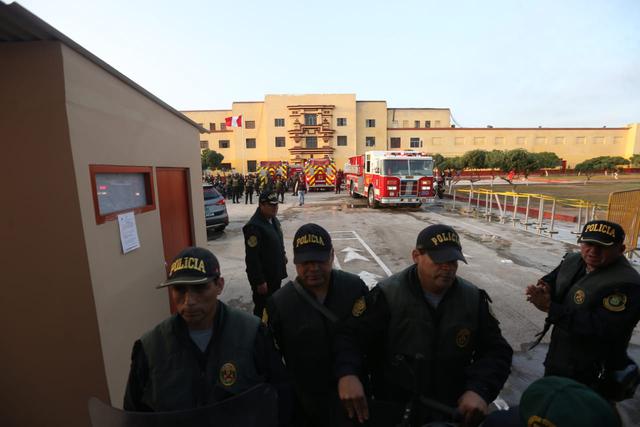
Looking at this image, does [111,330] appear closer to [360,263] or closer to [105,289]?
[105,289]

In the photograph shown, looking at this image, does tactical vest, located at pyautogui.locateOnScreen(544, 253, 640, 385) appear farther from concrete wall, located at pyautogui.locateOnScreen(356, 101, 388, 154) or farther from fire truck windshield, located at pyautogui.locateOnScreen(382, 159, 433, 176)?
concrete wall, located at pyautogui.locateOnScreen(356, 101, 388, 154)

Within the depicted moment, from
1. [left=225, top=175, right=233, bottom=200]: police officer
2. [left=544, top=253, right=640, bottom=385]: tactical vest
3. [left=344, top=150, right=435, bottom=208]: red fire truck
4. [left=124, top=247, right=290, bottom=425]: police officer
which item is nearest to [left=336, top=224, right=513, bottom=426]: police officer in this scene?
[left=124, top=247, right=290, bottom=425]: police officer

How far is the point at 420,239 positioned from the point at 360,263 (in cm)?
592

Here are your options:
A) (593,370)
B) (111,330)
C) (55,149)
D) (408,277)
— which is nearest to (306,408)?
(408,277)

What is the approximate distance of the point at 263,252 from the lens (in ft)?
13.1

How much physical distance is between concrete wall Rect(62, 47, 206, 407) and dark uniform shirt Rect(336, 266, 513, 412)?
2.01 m

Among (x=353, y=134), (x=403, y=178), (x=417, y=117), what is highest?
(x=417, y=117)

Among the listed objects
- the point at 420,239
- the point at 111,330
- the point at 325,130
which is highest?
the point at 325,130

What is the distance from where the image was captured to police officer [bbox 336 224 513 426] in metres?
1.87

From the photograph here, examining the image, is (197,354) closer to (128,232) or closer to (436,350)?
(436,350)

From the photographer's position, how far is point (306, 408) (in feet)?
7.23

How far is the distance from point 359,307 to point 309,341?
0.38 metres

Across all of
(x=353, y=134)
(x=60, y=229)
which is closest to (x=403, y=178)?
(x=60, y=229)

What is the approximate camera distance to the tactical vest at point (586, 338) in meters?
2.32
